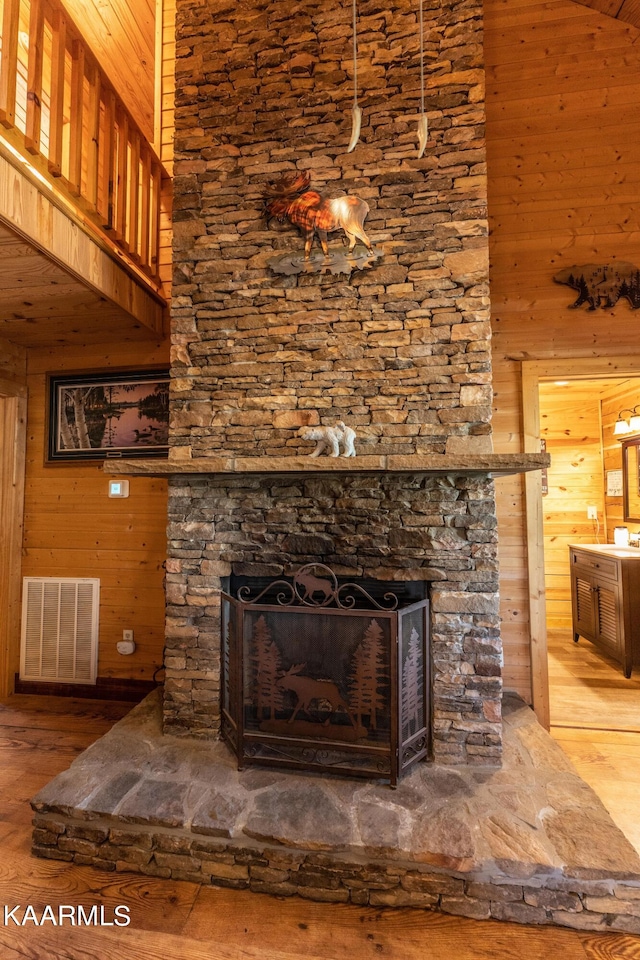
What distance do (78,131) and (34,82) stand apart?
1.00ft

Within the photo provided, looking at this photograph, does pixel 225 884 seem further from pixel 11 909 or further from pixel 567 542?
pixel 567 542

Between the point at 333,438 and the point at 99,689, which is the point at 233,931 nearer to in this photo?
the point at 333,438

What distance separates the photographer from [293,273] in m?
2.18

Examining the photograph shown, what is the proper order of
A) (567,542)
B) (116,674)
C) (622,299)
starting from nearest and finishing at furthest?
(622,299)
(116,674)
(567,542)

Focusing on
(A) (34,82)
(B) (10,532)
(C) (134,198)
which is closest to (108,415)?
(B) (10,532)

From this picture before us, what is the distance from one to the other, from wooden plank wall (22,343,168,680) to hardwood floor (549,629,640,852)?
248 centimetres

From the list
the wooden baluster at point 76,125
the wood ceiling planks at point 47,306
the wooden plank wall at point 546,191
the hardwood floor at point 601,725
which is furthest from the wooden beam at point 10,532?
the hardwood floor at point 601,725

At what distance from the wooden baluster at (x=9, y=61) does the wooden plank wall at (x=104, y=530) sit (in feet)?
4.43

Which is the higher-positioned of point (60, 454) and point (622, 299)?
point (622, 299)

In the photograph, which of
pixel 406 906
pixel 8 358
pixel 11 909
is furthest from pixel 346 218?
pixel 11 909

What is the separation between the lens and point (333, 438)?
191 centimetres

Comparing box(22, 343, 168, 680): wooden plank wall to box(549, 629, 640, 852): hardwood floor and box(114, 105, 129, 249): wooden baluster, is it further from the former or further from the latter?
box(549, 629, 640, 852): hardwood floor

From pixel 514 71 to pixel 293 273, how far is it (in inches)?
73.0

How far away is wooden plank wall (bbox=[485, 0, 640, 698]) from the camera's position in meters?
2.51
